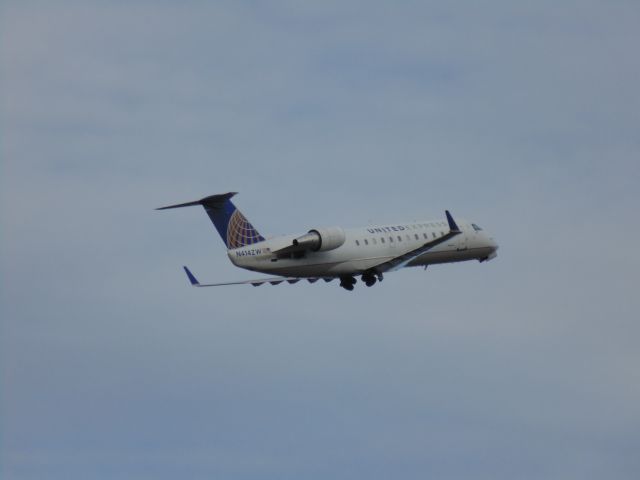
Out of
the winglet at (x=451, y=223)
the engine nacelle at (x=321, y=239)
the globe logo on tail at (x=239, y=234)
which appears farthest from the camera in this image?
the winglet at (x=451, y=223)

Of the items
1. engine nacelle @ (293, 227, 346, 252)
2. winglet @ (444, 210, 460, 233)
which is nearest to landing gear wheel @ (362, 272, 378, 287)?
engine nacelle @ (293, 227, 346, 252)

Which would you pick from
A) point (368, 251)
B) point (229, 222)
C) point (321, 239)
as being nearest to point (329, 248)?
point (321, 239)

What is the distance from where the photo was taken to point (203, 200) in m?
66.5

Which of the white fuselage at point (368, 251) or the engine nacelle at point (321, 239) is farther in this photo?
the white fuselage at point (368, 251)

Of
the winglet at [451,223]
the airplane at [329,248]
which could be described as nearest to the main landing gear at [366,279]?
the airplane at [329,248]

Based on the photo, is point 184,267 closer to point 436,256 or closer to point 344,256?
point 344,256

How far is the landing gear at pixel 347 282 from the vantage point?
69875mm

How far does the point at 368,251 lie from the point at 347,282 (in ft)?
6.71

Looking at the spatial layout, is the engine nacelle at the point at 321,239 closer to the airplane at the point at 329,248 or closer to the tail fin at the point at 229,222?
the airplane at the point at 329,248

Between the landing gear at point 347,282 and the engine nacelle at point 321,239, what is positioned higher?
the engine nacelle at point 321,239

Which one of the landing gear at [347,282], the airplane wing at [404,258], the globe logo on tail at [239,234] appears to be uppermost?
the globe logo on tail at [239,234]

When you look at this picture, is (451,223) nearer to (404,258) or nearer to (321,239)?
(404,258)

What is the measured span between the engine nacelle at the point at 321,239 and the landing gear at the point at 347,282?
328cm

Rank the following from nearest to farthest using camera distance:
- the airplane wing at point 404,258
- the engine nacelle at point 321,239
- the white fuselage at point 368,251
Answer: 1. the engine nacelle at point 321,239
2. the white fuselage at point 368,251
3. the airplane wing at point 404,258
